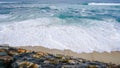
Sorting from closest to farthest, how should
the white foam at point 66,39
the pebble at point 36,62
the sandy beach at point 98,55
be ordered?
the pebble at point 36,62, the sandy beach at point 98,55, the white foam at point 66,39

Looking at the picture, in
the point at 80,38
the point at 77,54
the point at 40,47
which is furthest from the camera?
the point at 80,38

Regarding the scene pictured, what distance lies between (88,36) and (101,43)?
1353 millimetres

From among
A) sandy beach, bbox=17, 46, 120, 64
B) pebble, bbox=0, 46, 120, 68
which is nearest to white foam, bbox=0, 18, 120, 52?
sandy beach, bbox=17, 46, 120, 64

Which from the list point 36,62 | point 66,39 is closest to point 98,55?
point 66,39

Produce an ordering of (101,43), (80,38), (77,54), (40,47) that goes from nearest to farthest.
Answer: (77,54)
(40,47)
(101,43)
(80,38)

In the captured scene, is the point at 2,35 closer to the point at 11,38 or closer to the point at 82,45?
the point at 11,38

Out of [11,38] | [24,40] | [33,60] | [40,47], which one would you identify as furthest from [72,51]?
[33,60]

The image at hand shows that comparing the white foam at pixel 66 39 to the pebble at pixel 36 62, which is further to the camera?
the white foam at pixel 66 39

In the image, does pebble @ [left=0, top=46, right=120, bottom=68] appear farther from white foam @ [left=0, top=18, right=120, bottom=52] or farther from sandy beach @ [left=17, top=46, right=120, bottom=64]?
white foam @ [left=0, top=18, right=120, bottom=52]

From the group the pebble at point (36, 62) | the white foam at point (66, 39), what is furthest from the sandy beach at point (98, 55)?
the pebble at point (36, 62)

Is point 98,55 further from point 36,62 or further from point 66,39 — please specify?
point 36,62

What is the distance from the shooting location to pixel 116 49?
9719 mm

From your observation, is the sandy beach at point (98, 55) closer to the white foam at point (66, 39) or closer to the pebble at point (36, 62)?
the white foam at point (66, 39)

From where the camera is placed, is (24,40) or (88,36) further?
(88,36)
